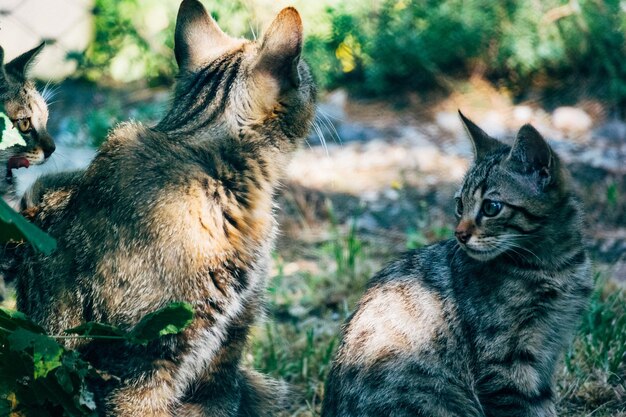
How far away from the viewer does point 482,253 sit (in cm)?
344

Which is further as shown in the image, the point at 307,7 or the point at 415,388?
the point at 307,7

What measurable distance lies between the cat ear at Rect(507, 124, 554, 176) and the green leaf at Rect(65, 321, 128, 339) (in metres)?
1.70

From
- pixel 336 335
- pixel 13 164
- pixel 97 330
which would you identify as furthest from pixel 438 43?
pixel 97 330

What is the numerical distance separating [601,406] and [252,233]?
1720mm

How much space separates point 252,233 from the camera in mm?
3287

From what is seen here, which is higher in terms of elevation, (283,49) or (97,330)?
(283,49)

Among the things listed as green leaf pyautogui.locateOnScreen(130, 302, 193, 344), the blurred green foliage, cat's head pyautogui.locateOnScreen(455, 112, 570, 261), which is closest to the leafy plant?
green leaf pyautogui.locateOnScreen(130, 302, 193, 344)

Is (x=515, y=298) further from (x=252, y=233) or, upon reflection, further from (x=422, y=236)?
(x=422, y=236)

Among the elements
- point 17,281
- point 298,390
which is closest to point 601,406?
point 298,390

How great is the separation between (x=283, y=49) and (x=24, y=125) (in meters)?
1.44

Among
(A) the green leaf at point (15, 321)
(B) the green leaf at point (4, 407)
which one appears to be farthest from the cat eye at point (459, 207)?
(B) the green leaf at point (4, 407)

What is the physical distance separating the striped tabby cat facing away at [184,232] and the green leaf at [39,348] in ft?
1.50

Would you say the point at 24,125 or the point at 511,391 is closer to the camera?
the point at 511,391

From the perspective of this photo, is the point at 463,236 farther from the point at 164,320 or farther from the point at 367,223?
the point at 367,223
